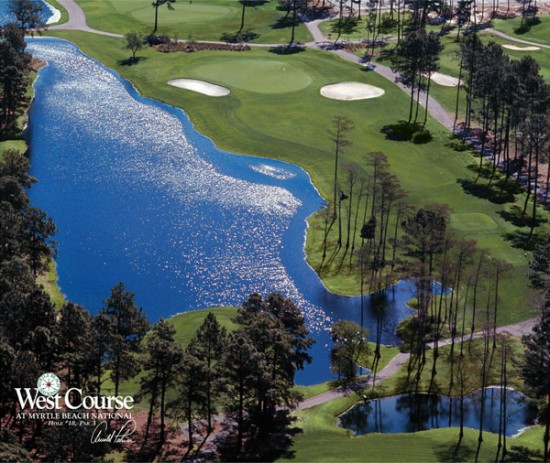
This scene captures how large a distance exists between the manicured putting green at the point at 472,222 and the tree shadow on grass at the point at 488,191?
23.1ft

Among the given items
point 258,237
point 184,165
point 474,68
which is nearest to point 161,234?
point 258,237

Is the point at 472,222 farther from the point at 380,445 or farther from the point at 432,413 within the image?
the point at 380,445

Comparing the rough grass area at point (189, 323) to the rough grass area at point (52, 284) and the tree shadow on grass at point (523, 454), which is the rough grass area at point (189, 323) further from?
the tree shadow on grass at point (523, 454)

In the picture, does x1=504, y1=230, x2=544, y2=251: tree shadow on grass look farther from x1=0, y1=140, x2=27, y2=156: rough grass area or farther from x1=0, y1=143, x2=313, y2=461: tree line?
x1=0, y1=140, x2=27, y2=156: rough grass area

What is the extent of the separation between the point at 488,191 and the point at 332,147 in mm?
31526

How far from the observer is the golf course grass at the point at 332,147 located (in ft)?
447

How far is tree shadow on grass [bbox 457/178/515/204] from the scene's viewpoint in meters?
154

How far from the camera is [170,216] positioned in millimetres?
145625

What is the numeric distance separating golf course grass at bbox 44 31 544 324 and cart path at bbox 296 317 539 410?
1.97 m

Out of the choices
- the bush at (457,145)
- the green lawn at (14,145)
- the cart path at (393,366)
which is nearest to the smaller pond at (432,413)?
the cart path at (393,366)

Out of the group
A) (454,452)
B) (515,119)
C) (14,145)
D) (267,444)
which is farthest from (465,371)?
(14,145)

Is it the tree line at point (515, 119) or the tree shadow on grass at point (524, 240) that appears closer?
the tree shadow on grass at point (524, 240)

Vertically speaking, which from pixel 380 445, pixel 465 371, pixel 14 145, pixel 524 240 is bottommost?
pixel 465 371

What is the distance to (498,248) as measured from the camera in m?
137
